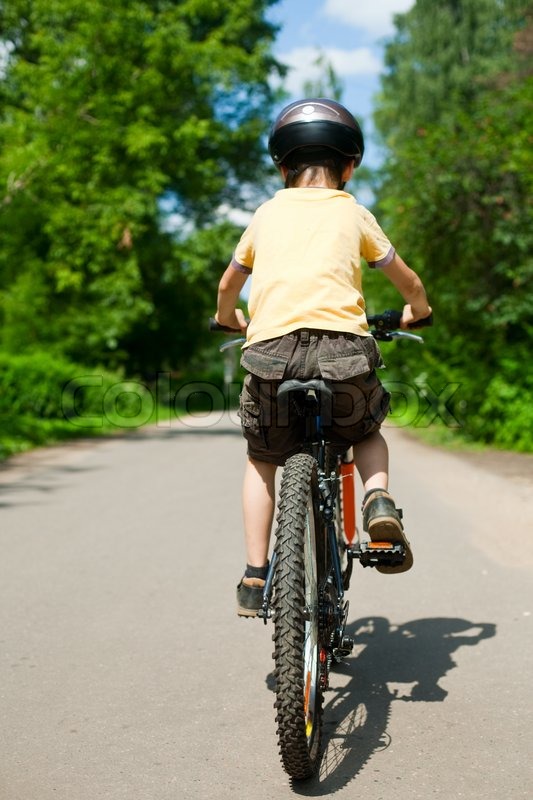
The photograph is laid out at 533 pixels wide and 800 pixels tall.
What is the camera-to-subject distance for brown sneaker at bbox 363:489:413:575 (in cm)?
318

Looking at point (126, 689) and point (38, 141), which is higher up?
point (38, 141)

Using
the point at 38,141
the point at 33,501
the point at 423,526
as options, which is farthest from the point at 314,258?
the point at 38,141

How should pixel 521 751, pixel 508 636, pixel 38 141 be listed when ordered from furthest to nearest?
pixel 38 141 → pixel 508 636 → pixel 521 751

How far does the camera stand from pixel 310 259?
3.19 meters

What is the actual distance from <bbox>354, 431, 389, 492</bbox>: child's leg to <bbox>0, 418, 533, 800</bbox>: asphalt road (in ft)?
2.74

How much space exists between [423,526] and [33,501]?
3.70 metres

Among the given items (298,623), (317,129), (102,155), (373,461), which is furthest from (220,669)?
(102,155)

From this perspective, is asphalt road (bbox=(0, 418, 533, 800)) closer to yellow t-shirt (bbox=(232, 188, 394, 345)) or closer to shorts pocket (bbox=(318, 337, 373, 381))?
shorts pocket (bbox=(318, 337, 373, 381))

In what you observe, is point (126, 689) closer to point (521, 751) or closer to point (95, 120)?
point (521, 751)

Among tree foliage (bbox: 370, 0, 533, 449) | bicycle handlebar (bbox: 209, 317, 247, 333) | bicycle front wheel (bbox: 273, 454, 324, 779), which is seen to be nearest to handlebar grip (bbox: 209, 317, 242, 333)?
bicycle handlebar (bbox: 209, 317, 247, 333)

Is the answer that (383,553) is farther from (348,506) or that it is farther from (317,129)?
(317,129)

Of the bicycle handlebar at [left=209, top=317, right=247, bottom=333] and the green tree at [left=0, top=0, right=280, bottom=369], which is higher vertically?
the green tree at [left=0, top=0, right=280, bottom=369]

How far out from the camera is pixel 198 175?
22.4 meters

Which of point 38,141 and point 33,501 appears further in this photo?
point 38,141
